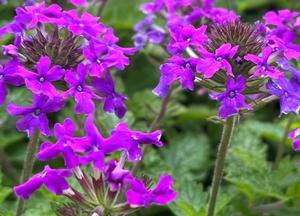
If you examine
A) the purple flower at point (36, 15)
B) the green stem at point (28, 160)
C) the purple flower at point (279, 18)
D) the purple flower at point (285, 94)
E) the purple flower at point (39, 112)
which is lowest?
the green stem at point (28, 160)

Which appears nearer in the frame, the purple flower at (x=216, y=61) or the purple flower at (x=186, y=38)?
the purple flower at (x=216, y=61)

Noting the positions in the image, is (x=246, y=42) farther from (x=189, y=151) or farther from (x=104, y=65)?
(x=189, y=151)

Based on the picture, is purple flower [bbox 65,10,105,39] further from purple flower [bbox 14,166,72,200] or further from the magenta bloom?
purple flower [bbox 14,166,72,200]

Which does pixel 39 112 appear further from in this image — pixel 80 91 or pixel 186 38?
pixel 186 38

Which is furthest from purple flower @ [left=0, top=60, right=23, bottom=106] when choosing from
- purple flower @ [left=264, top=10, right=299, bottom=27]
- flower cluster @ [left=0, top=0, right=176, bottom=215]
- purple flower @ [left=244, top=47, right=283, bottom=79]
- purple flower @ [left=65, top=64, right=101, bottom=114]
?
purple flower @ [left=264, top=10, right=299, bottom=27]

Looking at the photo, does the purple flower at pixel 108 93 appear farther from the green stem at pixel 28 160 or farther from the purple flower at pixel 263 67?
the purple flower at pixel 263 67

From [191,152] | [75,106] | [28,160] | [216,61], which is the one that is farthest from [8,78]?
[191,152]

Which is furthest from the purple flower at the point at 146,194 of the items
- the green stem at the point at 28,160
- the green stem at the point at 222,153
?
the green stem at the point at 28,160
